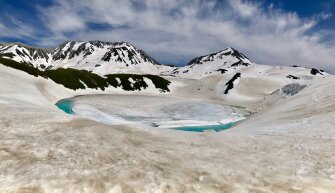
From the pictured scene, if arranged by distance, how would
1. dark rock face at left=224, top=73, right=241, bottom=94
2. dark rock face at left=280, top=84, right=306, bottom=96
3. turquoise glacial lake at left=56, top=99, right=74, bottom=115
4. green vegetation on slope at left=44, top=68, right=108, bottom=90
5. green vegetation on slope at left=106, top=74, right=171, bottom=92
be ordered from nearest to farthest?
turquoise glacial lake at left=56, top=99, right=74, bottom=115 → green vegetation on slope at left=44, top=68, right=108, bottom=90 → dark rock face at left=280, top=84, right=306, bottom=96 → dark rock face at left=224, top=73, right=241, bottom=94 → green vegetation on slope at left=106, top=74, right=171, bottom=92

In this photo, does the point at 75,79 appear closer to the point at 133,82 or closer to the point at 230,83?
the point at 133,82

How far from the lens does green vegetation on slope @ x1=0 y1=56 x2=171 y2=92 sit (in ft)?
327

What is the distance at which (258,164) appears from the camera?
1533 centimetres

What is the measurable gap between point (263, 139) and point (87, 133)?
1261 cm

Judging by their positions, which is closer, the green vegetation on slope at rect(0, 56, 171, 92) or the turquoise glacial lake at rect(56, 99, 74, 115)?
the turquoise glacial lake at rect(56, 99, 74, 115)

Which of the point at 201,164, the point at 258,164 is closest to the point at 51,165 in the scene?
the point at 201,164

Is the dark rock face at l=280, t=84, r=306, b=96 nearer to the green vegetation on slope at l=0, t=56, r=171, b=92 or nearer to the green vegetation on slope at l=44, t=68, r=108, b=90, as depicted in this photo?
the green vegetation on slope at l=0, t=56, r=171, b=92

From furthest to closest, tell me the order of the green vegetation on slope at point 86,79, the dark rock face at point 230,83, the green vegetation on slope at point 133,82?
the green vegetation on slope at point 133,82 → the dark rock face at point 230,83 → the green vegetation on slope at point 86,79

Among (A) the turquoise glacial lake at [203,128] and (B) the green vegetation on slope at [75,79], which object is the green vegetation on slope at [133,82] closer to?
(B) the green vegetation on slope at [75,79]

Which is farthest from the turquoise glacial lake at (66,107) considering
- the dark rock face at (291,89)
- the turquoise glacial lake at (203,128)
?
the dark rock face at (291,89)

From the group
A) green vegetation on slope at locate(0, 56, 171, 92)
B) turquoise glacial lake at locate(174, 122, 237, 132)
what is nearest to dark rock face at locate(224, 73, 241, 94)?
green vegetation on slope at locate(0, 56, 171, 92)

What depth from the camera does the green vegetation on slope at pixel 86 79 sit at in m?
99.6

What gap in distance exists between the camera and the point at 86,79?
130m

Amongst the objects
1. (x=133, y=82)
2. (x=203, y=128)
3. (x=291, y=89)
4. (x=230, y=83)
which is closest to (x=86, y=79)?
(x=133, y=82)
